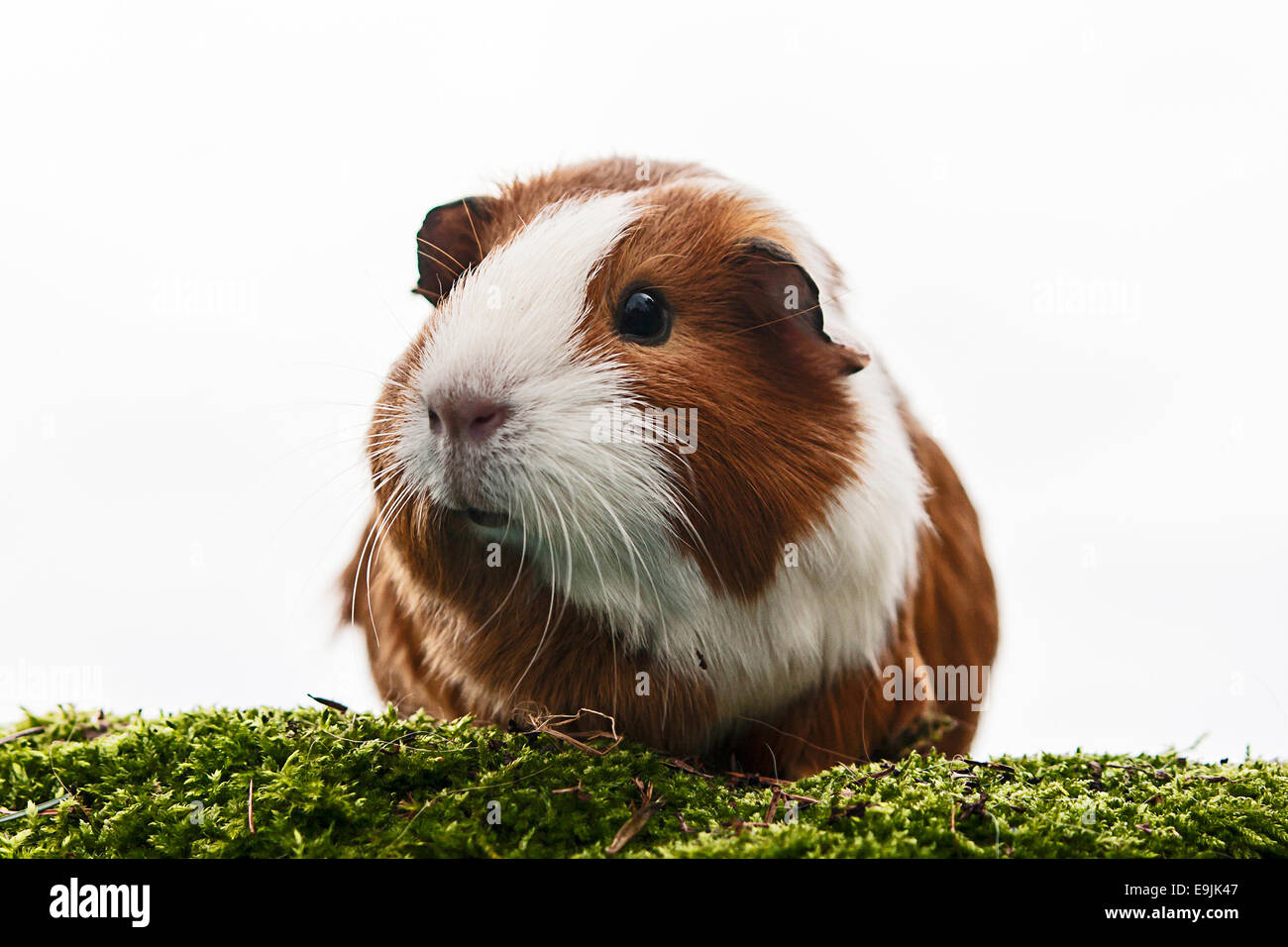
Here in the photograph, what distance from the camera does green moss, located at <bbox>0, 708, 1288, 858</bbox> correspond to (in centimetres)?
209

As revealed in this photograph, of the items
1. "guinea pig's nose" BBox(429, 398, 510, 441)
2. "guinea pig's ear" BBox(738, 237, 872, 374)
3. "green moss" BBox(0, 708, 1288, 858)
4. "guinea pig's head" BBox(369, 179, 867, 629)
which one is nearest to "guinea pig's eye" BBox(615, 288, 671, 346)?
"guinea pig's head" BBox(369, 179, 867, 629)

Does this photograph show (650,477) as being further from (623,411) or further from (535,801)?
(535,801)

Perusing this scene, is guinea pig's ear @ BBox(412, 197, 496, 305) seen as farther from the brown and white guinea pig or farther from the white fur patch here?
the white fur patch

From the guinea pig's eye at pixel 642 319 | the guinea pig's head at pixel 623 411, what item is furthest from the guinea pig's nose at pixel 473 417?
the guinea pig's eye at pixel 642 319

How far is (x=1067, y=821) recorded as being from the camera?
2178 mm

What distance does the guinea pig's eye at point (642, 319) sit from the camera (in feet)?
8.27

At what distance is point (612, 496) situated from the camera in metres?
2.37

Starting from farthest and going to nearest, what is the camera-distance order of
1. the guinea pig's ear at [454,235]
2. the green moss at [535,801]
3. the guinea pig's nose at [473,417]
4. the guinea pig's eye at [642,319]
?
the guinea pig's ear at [454,235], the guinea pig's eye at [642,319], the guinea pig's nose at [473,417], the green moss at [535,801]

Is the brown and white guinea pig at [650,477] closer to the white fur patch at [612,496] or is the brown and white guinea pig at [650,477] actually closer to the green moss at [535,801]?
the white fur patch at [612,496]

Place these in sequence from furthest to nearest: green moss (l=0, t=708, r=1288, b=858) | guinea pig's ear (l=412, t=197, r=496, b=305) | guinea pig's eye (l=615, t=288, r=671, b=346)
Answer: guinea pig's ear (l=412, t=197, r=496, b=305) → guinea pig's eye (l=615, t=288, r=671, b=346) → green moss (l=0, t=708, r=1288, b=858)

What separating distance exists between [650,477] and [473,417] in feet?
1.45

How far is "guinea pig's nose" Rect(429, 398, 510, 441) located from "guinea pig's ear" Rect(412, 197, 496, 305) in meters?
0.70
